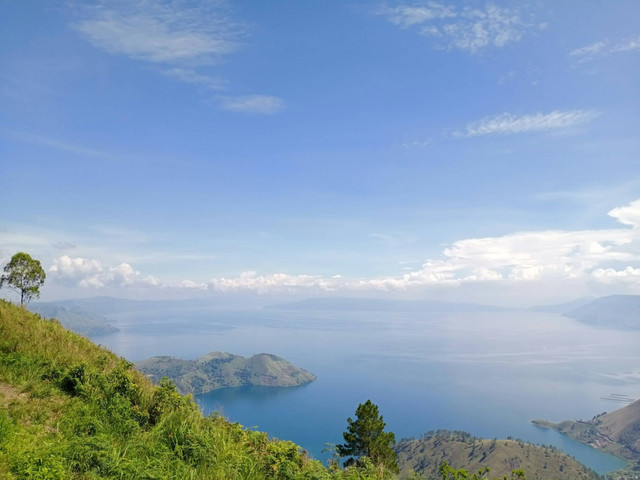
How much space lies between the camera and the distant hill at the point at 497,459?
169250mm

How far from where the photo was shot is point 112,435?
7.45 metres

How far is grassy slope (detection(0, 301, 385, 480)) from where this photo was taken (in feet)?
19.2

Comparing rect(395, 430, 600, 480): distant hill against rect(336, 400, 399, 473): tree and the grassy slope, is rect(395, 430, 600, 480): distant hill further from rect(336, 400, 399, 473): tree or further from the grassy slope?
the grassy slope

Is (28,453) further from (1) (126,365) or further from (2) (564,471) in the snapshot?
(2) (564,471)

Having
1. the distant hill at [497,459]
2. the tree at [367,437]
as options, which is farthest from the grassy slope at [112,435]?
the distant hill at [497,459]

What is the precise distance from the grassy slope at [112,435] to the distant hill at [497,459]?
188m

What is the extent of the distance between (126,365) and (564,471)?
22426cm

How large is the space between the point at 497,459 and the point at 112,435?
221180 mm

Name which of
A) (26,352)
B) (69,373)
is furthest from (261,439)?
(26,352)

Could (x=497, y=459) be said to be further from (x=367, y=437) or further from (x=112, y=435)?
(x=112, y=435)

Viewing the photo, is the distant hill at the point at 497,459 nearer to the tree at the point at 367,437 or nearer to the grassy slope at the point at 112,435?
the tree at the point at 367,437

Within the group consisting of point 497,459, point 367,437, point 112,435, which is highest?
point 112,435

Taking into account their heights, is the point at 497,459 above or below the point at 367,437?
below

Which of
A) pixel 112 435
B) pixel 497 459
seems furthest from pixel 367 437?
pixel 497 459
